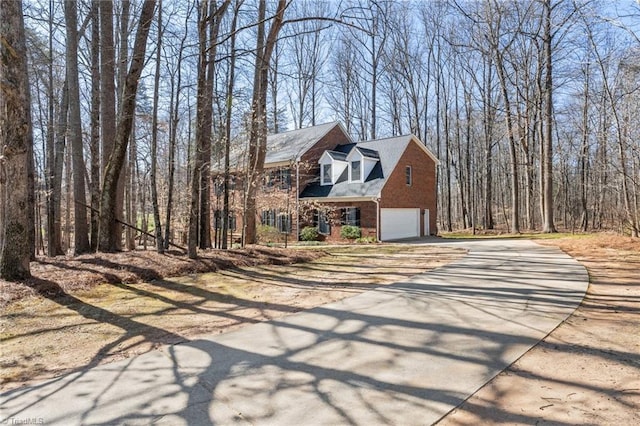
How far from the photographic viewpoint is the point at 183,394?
3.17 meters

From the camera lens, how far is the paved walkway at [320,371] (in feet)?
9.48

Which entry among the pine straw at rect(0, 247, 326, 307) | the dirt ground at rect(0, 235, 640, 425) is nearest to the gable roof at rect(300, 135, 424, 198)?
the pine straw at rect(0, 247, 326, 307)

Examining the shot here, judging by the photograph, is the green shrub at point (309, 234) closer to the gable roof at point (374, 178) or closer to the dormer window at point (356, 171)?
the gable roof at point (374, 178)

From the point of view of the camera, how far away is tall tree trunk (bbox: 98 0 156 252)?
9.05m

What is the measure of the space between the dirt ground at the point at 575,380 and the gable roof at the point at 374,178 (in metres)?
15.9

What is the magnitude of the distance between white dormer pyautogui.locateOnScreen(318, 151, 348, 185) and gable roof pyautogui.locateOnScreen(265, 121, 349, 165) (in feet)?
4.14

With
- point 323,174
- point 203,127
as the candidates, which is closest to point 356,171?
point 323,174

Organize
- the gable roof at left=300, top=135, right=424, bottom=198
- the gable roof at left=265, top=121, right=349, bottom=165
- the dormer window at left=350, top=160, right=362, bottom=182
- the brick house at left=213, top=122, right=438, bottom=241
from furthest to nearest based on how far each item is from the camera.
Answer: the gable roof at left=265, top=121, right=349, bottom=165 → the dormer window at left=350, top=160, right=362, bottom=182 → the gable roof at left=300, top=135, right=424, bottom=198 → the brick house at left=213, top=122, right=438, bottom=241

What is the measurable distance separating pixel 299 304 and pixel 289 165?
57.8 feet

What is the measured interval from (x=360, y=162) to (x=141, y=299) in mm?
17556

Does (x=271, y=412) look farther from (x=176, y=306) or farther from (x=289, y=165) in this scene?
(x=289, y=165)

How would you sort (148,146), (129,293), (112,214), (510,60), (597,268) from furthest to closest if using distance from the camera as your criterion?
(510,60) → (148,146) → (112,214) → (597,268) → (129,293)

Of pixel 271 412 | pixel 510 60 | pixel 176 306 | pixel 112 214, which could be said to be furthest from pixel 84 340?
pixel 510 60

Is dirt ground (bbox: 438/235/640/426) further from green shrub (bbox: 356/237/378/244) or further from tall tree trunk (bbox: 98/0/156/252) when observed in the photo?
green shrub (bbox: 356/237/378/244)
